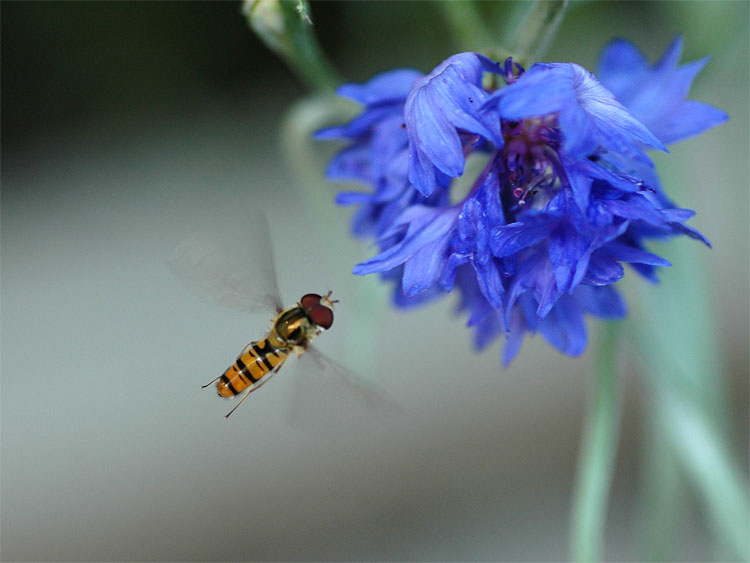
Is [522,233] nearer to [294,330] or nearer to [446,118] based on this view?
[446,118]

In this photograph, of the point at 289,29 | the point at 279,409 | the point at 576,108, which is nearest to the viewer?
the point at 576,108

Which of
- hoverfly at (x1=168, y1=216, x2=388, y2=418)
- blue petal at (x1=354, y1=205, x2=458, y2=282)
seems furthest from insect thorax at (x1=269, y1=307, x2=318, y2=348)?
blue petal at (x1=354, y1=205, x2=458, y2=282)

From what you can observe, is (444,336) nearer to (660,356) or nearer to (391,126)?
(660,356)

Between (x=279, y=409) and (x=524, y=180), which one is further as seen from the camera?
(x=279, y=409)

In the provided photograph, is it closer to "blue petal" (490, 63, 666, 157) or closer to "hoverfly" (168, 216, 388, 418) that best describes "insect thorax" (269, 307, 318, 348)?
"hoverfly" (168, 216, 388, 418)

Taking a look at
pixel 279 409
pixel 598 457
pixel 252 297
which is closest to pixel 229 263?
pixel 252 297

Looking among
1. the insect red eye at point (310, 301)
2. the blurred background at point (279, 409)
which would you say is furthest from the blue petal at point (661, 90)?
the blurred background at point (279, 409)
